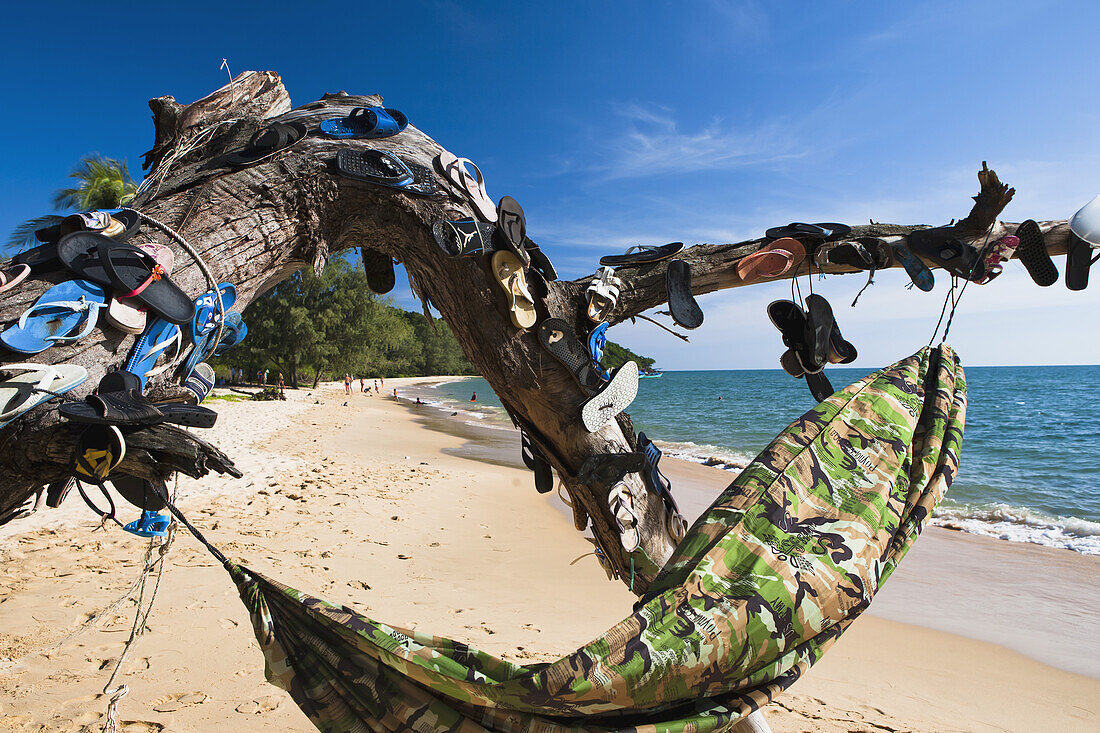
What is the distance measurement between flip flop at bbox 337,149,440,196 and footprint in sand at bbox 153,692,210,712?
2668 millimetres

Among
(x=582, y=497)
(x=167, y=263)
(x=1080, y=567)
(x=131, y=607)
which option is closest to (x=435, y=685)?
(x=582, y=497)

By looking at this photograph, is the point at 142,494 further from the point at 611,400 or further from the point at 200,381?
the point at 611,400

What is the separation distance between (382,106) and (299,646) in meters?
1.46

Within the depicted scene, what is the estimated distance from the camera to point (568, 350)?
4.72 feet

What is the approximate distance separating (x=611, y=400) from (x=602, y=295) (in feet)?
0.93

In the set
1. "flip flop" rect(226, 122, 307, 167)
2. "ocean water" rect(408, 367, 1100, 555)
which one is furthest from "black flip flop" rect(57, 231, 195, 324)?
"ocean water" rect(408, 367, 1100, 555)

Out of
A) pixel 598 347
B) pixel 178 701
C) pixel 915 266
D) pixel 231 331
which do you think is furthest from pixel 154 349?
pixel 178 701

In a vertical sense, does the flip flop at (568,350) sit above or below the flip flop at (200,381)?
above

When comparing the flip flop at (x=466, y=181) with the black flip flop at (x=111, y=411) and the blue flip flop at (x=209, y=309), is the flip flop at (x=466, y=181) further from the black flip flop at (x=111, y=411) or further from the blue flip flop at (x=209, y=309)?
the black flip flop at (x=111, y=411)

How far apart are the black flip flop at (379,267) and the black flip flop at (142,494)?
0.83 meters

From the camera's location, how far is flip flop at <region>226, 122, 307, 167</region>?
55.5 inches

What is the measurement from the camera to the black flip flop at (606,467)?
4.76 ft

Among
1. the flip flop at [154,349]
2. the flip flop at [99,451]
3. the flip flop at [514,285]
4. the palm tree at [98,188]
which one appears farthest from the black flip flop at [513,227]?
the palm tree at [98,188]

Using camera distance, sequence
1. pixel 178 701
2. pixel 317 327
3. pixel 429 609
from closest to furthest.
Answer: pixel 178 701 < pixel 429 609 < pixel 317 327
